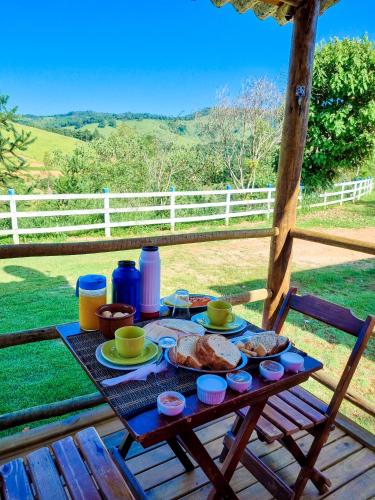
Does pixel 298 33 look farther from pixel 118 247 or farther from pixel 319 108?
pixel 319 108

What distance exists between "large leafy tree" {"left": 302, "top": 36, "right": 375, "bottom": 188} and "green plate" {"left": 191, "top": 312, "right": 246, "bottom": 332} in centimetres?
792

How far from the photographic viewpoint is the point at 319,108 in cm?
846

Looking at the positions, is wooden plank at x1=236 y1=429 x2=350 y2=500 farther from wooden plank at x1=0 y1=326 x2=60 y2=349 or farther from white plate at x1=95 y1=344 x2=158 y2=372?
wooden plank at x1=0 y1=326 x2=60 y2=349

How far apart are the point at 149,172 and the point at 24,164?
4.56 metres

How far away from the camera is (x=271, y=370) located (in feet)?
3.34

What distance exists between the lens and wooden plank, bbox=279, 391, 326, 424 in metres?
1.42

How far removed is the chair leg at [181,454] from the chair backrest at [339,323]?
2.14ft

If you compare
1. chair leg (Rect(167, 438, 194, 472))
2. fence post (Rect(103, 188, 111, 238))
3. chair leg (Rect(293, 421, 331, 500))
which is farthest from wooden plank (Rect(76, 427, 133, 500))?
fence post (Rect(103, 188, 111, 238))

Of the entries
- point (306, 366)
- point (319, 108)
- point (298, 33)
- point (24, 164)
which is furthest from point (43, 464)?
point (319, 108)

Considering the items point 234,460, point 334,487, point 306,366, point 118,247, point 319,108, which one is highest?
point 319,108

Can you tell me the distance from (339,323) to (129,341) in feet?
2.98

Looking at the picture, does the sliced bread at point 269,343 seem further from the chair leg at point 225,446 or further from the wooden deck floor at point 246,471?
the wooden deck floor at point 246,471

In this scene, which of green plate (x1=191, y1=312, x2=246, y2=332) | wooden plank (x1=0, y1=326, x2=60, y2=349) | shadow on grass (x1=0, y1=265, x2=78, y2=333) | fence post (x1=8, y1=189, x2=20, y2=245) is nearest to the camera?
green plate (x1=191, y1=312, x2=246, y2=332)

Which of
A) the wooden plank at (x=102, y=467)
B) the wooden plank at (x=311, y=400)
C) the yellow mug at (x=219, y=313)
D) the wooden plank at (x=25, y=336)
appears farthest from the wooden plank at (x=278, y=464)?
the wooden plank at (x=25, y=336)
